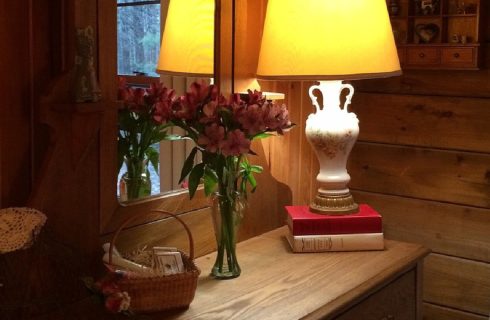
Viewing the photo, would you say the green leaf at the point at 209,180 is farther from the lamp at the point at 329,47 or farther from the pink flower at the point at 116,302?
the pink flower at the point at 116,302

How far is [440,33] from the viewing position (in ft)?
7.31

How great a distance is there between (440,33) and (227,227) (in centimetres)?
101

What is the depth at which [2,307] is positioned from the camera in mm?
1246

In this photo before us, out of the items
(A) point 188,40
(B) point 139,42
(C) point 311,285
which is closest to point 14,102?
(B) point 139,42

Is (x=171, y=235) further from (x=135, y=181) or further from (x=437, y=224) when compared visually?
(x=437, y=224)

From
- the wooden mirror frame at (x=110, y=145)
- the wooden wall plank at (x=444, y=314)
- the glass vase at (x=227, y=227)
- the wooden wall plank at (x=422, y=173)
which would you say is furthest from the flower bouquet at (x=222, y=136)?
the wooden wall plank at (x=444, y=314)

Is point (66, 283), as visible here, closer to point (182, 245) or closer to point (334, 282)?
point (182, 245)

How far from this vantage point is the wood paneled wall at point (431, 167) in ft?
7.48

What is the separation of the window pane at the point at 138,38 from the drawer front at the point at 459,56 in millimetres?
958

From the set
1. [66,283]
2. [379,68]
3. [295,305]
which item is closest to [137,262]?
[66,283]

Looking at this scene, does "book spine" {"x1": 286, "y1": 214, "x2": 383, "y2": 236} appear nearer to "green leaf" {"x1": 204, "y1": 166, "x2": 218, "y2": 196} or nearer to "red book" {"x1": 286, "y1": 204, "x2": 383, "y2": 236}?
"red book" {"x1": 286, "y1": 204, "x2": 383, "y2": 236}

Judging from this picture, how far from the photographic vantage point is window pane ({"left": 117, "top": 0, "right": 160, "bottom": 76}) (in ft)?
5.23

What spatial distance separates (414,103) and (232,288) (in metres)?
1.08

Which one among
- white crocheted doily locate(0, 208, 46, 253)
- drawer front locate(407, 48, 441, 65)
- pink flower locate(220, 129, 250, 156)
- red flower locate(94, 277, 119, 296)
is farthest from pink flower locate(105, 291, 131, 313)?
drawer front locate(407, 48, 441, 65)
